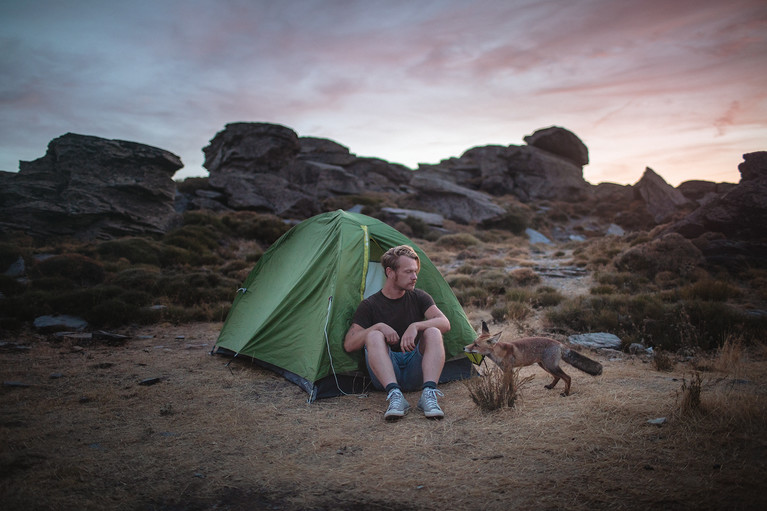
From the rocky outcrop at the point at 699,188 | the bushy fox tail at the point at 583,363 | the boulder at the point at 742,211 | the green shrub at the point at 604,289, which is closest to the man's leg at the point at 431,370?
the bushy fox tail at the point at 583,363

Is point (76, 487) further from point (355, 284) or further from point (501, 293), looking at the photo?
point (501, 293)

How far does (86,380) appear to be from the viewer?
571 centimetres

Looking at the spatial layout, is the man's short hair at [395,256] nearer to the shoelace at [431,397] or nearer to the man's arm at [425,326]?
the man's arm at [425,326]

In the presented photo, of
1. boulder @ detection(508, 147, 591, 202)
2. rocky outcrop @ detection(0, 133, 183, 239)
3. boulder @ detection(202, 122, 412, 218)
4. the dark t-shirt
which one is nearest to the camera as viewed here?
the dark t-shirt

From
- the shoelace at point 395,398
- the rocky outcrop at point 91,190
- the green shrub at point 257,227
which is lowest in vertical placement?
the shoelace at point 395,398

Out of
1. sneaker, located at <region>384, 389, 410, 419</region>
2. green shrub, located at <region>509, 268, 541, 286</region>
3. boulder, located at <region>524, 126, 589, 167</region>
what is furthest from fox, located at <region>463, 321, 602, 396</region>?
boulder, located at <region>524, 126, 589, 167</region>

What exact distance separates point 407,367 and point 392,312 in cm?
69

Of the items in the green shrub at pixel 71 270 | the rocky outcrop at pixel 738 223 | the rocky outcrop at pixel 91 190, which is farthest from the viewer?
the rocky outcrop at pixel 91 190

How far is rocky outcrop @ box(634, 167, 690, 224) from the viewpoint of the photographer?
28.8 m

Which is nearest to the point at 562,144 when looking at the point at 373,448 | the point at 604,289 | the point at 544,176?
the point at 544,176

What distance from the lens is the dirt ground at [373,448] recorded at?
2.92m

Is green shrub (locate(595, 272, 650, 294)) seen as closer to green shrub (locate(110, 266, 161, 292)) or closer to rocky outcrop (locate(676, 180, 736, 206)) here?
green shrub (locate(110, 266, 161, 292))

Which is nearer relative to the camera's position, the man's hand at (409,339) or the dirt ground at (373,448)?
the dirt ground at (373,448)

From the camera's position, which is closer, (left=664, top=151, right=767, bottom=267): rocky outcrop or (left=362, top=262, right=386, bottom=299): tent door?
(left=362, top=262, right=386, bottom=299): tent door
